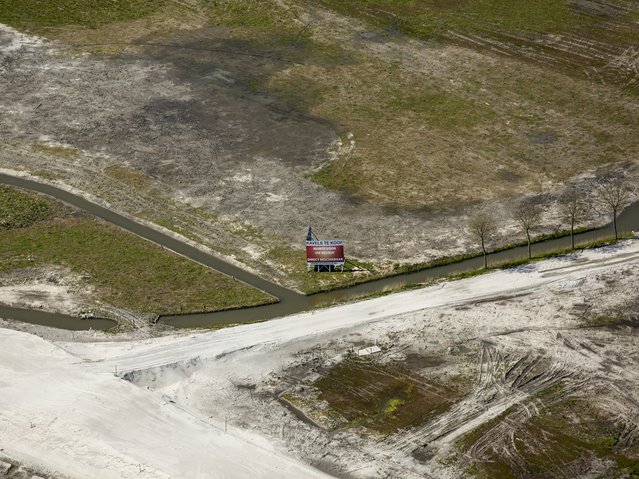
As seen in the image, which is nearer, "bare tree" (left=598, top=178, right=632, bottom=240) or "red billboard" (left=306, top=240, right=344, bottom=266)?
→ "red billboard" (left=306, top=240, right=344, bottom=266)

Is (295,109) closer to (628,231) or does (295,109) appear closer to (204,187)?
(204,187)

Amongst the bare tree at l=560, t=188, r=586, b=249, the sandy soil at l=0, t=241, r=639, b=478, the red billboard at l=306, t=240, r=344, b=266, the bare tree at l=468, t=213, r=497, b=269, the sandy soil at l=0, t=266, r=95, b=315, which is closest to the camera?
the sandy soil at l=0, t=241, r=639, b=478

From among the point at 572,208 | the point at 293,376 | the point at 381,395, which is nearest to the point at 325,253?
the point at 293,376

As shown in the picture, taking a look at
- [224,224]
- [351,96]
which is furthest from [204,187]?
[351,96]

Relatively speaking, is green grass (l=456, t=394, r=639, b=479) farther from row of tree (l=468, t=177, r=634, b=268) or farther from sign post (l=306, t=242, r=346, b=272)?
sign post (l=306, t=242, r=346, b=272)

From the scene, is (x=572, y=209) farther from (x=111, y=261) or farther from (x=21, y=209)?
(x=21, y=209)

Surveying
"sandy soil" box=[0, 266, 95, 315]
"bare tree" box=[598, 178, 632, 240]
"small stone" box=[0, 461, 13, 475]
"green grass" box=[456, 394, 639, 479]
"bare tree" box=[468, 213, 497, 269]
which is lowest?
"small stone" box=[0, 461, 13, 475]

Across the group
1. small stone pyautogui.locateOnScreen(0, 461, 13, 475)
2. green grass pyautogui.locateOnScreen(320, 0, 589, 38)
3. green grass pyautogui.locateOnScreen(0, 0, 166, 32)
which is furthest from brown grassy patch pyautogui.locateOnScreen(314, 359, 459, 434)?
green grass pyautogui.locateOnScreen(0, 0, 166, 32)
